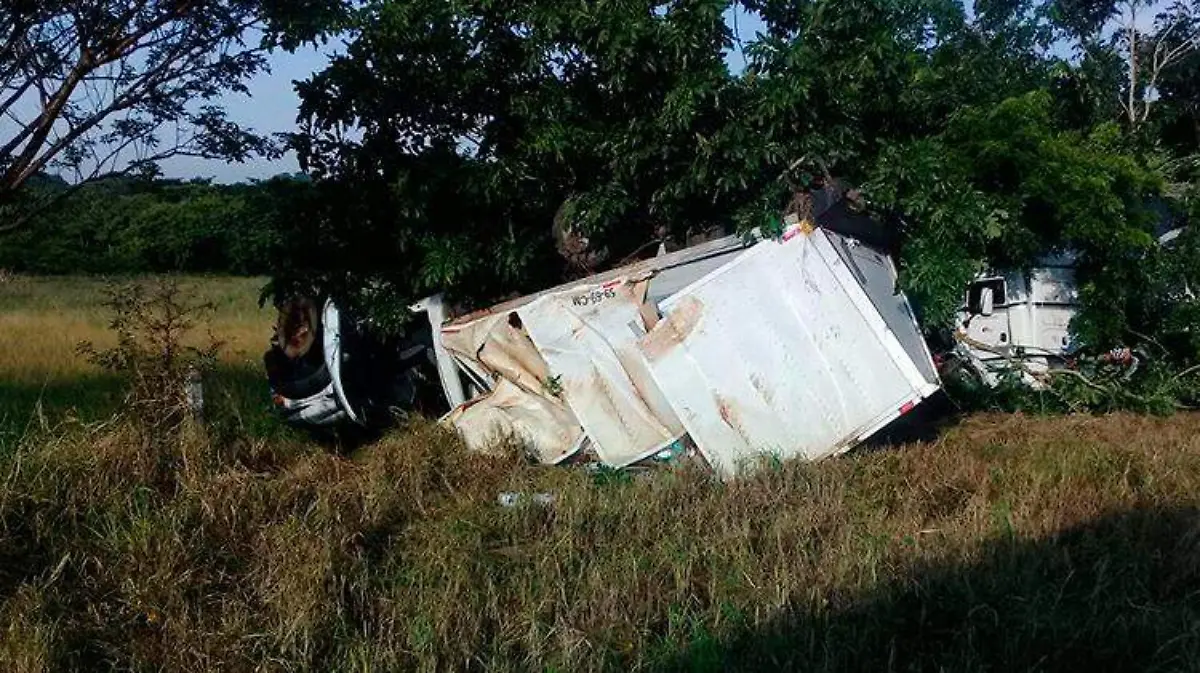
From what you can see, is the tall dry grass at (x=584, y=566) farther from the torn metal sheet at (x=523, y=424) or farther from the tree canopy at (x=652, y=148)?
the tree canopy at (x=652, y=148)

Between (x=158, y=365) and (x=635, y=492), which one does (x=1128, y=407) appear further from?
(x=158, y=365)

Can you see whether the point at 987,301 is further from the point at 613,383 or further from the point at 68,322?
the point at 68,322

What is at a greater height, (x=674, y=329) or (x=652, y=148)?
(x=652, y=148)

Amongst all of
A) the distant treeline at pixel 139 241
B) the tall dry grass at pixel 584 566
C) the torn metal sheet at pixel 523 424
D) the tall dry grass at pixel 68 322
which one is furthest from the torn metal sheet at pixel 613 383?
the distant treeline at pixel 139 241

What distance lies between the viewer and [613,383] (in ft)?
22.2

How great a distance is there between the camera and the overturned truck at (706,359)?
6488 mm

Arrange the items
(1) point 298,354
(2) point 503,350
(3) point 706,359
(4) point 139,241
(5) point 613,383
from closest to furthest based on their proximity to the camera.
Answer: (3) point 706,359
(5) point 613,383
(2) point 503,350
(1) point 298,354
(4) point 139,241

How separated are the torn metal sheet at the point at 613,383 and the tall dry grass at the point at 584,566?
0.52m

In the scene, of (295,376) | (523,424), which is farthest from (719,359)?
(295,376)

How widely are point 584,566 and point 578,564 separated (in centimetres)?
5

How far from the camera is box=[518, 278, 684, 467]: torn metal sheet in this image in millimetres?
6707

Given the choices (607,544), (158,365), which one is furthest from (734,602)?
(158,365)

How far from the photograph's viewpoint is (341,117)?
798cm

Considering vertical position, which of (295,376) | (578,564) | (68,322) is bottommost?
(578,564)
